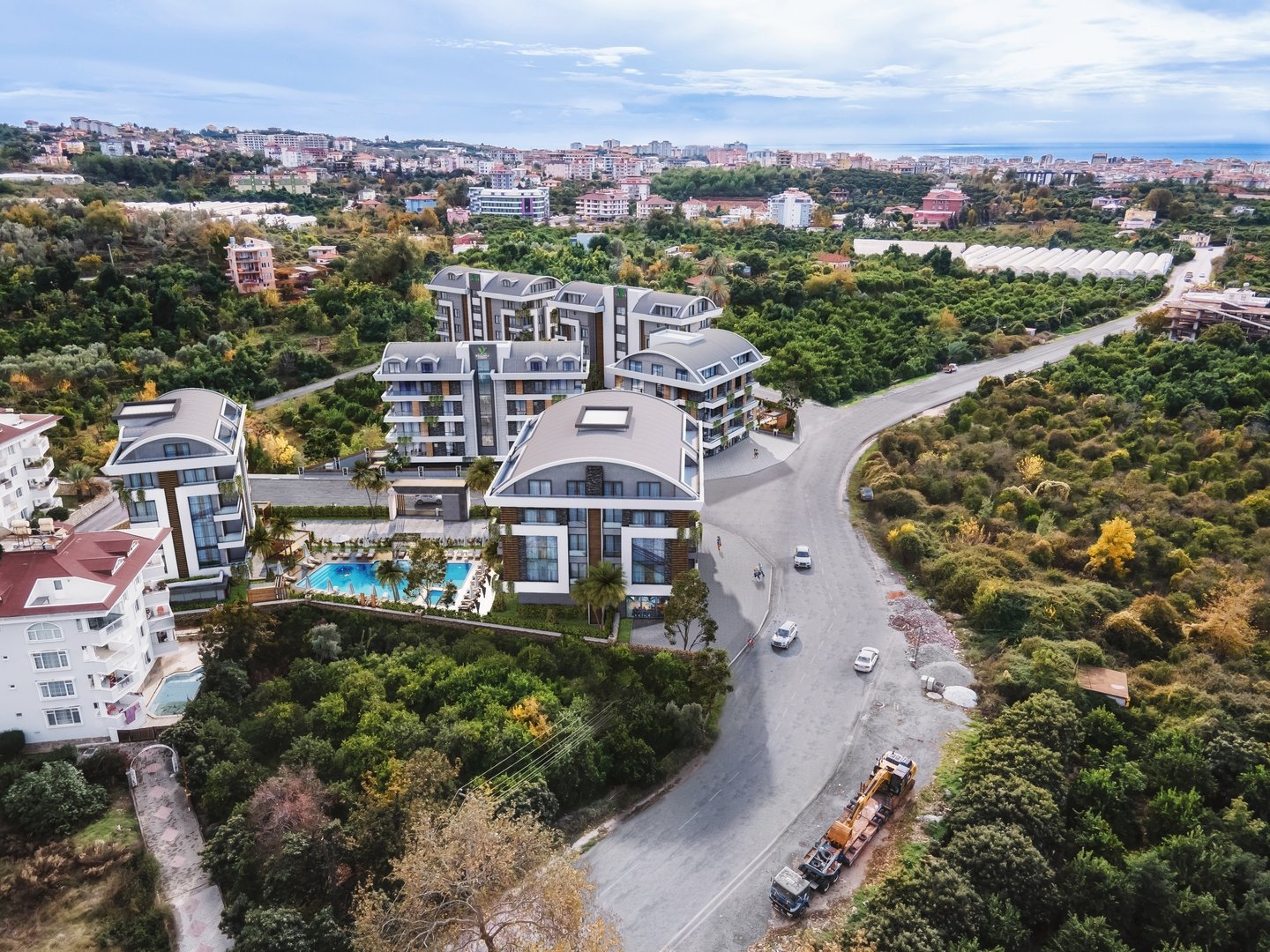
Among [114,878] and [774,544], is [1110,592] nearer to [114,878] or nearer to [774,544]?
[774,544]

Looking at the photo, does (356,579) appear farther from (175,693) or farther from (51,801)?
(51,801)

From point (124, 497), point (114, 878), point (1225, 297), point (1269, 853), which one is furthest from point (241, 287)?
point (1225, 297)

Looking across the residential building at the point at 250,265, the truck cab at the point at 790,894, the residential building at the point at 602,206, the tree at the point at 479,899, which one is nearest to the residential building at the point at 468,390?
the tree at the point at 479,899

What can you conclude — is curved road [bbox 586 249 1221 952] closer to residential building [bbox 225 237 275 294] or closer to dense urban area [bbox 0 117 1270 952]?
dense urban area [bbox 0 117 1270 952]

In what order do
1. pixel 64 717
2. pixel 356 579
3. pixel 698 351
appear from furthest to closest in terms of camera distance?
pixel 698 351
pixel 356 579
pixel 64 717

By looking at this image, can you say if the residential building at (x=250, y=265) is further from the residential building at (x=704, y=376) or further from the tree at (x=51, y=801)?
the tree at (x=51, y=801)

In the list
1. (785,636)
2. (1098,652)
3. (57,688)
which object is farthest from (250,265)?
(1098,652)
